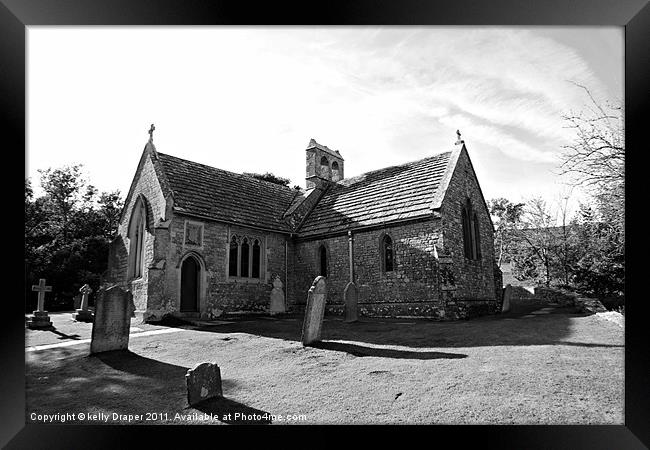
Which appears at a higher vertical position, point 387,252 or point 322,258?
point 387,252

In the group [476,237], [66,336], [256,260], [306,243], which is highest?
[476,237]

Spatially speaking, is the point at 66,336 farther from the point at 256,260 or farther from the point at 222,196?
the point at 222,196

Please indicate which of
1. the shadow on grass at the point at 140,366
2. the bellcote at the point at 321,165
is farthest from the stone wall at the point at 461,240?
the shadow on grass at the point at 140,366

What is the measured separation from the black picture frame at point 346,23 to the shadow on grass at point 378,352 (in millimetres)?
3069

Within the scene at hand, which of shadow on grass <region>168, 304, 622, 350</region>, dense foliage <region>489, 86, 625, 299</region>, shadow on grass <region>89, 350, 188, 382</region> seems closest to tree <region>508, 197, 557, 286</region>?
dense foliage <region>489, 86, 625, 299</region>

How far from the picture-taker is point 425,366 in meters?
7.05

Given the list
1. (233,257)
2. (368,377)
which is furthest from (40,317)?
(368,377)

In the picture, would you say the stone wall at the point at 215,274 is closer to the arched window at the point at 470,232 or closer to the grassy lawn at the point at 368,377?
the grassy lawn at the point at 368,377

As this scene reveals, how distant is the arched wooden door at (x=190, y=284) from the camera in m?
14.9

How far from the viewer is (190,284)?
15.1 m

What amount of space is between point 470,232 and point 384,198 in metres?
3.93

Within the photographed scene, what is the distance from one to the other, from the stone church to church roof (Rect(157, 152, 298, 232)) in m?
0.06

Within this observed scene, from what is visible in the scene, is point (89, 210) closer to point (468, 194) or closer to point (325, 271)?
point (325, 271)
